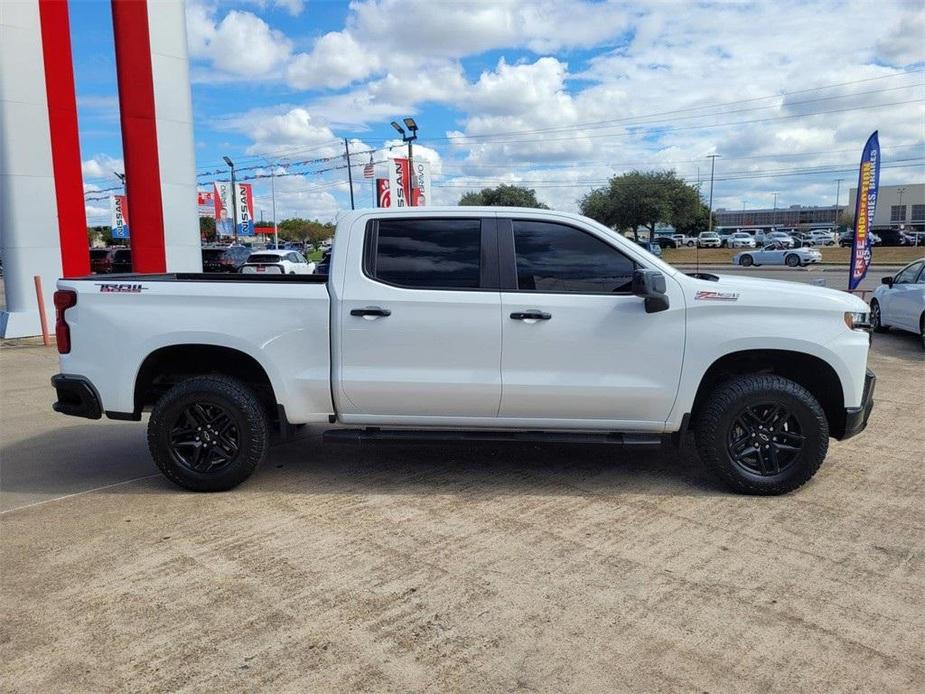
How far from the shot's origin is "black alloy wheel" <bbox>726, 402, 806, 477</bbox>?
15.9 feet

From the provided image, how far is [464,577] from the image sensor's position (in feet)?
12.4

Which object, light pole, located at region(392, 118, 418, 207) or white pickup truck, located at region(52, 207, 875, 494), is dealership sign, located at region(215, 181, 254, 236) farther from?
white pickup truck, located at region(52, 207, 875, 494)

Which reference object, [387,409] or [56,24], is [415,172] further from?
[387,409]

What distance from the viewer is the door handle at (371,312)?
189 inches

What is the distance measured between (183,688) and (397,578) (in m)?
1.19

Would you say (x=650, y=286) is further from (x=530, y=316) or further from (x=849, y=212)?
(x=849, y=212)

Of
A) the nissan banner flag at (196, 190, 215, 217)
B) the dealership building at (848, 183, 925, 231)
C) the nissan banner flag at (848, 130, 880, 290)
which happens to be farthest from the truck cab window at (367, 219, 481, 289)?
the dealership building at (848, 183, 925, 231)

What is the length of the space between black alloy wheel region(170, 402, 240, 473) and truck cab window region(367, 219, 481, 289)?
58.0 inches

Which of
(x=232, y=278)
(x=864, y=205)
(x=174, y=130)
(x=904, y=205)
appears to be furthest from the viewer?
(x=904, y=205)

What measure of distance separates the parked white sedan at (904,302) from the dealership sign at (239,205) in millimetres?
46776

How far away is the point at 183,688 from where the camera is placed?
2.87 meters

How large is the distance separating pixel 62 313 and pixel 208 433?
1.29 m

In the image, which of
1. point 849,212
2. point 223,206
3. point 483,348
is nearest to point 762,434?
point 483,348

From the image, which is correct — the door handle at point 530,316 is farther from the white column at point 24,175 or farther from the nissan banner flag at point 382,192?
the nissan banner flag at point 382,192
